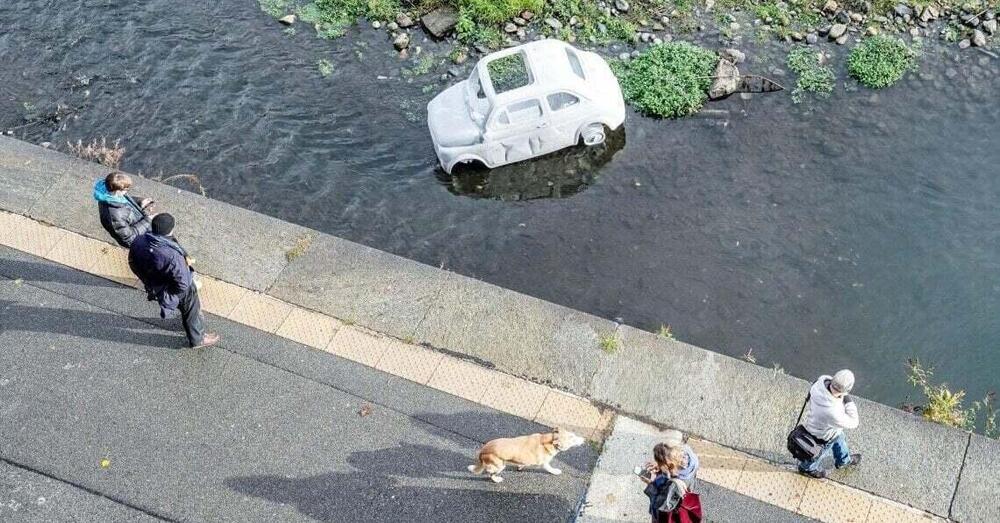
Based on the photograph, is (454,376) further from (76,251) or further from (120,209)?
(76,251)

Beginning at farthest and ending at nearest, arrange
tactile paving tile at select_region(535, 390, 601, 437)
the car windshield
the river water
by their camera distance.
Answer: the car windshield
the river water
tactile paving tile at select_region(535, 390, 601, 437)

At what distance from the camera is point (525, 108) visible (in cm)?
1145

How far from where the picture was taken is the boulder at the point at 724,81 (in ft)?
41.4

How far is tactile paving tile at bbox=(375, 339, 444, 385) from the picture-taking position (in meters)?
8.48

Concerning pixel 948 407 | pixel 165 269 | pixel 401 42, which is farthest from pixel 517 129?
pixel 948 407

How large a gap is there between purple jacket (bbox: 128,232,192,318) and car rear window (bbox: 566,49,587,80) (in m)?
6.26

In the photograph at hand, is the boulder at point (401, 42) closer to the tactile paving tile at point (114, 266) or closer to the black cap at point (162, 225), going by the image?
the tactile paving tile at point (114, 266)

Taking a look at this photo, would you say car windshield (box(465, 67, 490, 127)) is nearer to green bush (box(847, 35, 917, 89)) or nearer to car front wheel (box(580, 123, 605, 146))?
car front wheel (box(580, 123, 605, 146))

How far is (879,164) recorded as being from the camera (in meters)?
11.8

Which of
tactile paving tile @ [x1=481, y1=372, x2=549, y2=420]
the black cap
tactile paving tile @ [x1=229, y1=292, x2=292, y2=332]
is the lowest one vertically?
tactile paving tile @ [x1=481, y1=372, x2=549, y2=420]

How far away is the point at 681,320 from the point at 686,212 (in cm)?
190

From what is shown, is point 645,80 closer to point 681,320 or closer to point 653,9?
point 653,9

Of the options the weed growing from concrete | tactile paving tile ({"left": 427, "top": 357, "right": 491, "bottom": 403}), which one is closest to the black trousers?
the weed growing from concrete

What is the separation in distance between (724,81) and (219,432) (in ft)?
A: 29.7
